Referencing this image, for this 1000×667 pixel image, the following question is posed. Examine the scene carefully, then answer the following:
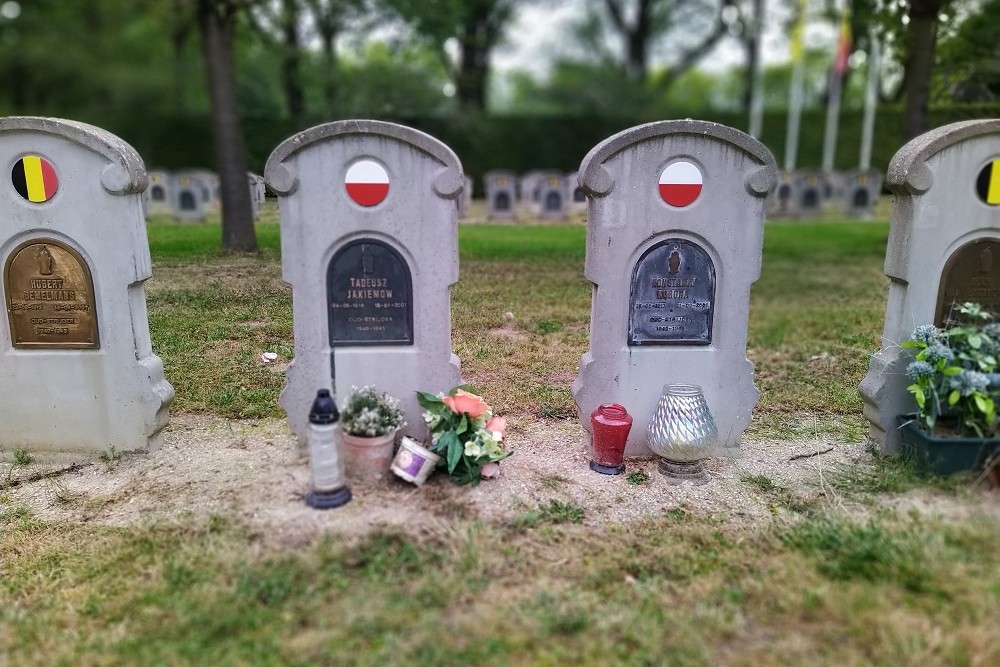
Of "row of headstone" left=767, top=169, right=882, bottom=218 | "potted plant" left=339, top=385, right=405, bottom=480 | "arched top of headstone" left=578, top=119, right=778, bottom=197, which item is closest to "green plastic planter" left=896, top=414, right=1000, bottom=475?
"arched top of headstone" left=578, top=119, right=778, bottom=197

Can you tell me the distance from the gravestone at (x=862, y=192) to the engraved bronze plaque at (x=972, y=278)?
16.6m

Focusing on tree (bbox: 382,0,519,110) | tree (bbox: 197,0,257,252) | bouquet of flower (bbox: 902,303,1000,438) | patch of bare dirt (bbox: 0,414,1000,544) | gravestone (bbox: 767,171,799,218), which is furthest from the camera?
tree (bbox: 382,0,519,110)

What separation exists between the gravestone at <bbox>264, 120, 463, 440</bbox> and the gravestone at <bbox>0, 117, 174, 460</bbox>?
1.01 m

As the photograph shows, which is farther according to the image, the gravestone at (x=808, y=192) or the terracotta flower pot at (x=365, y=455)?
the gravestone at (x=808, y=192)

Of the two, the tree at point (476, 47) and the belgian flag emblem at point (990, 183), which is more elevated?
the tree at point (476, 47)

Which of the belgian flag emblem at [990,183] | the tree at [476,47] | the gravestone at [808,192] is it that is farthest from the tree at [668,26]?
the belgian flag emblem at [990,183]

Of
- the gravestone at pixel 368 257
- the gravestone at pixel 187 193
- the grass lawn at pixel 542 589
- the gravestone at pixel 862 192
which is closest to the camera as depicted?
the grass lawn at pixel 542 589

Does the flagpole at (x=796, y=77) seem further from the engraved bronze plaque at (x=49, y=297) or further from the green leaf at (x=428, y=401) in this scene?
the engraved bronze plaque at (x=49, y=297)

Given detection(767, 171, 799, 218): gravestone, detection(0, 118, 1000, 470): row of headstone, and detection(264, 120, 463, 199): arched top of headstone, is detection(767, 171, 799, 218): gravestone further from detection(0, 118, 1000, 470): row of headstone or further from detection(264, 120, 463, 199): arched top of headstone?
detection(264, 120, 463, 199): arched top of headstone

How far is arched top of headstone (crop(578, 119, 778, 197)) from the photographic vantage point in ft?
13.2

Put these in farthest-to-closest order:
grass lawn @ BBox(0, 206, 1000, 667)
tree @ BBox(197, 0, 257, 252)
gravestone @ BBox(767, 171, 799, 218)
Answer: gravestone @ BBox(767, 171, 799, 218)
tree @ BBox(197, 0, 257, 252)
grass lawn @ BBox(0, 206, 1000, 667)

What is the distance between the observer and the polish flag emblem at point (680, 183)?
162 inches

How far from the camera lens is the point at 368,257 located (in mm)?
4023

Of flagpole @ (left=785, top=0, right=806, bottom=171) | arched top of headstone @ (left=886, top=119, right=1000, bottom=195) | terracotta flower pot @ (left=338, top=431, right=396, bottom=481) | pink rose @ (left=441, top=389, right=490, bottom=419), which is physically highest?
flagpole @ (left=785, top=0, right=806, bottom=171)
